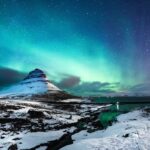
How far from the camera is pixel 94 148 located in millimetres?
22453

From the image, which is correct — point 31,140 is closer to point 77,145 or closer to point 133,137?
point 77,145

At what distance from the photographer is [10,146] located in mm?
28531

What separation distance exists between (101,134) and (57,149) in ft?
18.7

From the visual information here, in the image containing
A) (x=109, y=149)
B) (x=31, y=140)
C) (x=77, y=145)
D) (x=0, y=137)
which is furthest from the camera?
(x=0, y=137)

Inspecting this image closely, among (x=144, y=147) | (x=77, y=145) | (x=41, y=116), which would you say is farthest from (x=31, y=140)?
(x=41, y=116)

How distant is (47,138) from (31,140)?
6.57ft

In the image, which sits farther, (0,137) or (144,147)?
(0,137)

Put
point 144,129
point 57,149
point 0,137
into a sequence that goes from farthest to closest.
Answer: point 0,137 < point 144,129 < point 57,149

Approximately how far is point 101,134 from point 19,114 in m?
41.4

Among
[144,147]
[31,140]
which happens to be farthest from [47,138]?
[144,147]

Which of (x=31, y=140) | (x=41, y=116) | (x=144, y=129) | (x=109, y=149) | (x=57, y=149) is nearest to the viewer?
(x=109, y=149)

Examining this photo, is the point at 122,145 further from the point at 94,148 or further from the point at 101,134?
the point at 101,134

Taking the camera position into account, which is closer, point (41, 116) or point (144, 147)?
point (144, 147)

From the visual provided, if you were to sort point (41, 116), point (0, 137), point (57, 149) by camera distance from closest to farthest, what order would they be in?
1. point (57, 149)
2. point (0, 137)
3. point (41, 116)
